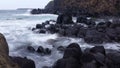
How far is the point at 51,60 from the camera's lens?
44.2 ft

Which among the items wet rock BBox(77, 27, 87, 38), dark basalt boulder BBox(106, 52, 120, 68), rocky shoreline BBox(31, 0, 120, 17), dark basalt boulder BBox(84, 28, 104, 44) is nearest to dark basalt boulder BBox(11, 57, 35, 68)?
dark basalt boulder BBox(106, 52, 120, 68)

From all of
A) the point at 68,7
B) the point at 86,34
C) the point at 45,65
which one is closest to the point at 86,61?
the point at 45,65

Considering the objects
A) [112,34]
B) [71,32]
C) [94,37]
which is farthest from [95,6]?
[94,37]

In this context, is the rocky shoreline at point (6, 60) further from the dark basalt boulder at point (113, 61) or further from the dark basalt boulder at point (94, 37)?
the dark basalt boulder at point (94, 37)

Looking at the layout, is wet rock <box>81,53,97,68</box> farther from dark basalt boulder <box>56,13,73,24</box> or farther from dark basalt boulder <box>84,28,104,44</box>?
dark basalt boulder <box>56,13,73,24</box>

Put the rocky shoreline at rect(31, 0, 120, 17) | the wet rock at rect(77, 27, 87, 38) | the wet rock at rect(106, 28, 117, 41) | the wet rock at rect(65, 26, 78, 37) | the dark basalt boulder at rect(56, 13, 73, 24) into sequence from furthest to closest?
the rocky shoreline at rect(31, 0, 120, 17), the dark basalt boulder at rect(56, 13, 73, 24), the wet rock at rect(65, 26, 78, 37), the wet rock at rect(77, 27, 87, 38), the wet rock at rect(106, 28, 117, 41)

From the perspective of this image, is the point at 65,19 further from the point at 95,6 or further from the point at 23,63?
the point at 95,6

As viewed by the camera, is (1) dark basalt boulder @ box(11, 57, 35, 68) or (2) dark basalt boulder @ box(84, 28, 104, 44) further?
(2) dark basalt boulder @ box(84, 28, 104, 44)

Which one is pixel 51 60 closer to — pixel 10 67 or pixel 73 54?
pixel 73 54

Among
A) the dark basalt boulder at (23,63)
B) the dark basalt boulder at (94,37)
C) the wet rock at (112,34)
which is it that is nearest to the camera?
the dark basalt boulder at (23,63)

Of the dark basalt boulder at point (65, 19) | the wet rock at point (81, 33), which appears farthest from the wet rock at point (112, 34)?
the dark basalt boulder at point (65, 19)

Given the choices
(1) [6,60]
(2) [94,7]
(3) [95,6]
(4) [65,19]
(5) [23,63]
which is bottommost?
(2) [94,7]

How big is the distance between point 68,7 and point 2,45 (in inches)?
2427

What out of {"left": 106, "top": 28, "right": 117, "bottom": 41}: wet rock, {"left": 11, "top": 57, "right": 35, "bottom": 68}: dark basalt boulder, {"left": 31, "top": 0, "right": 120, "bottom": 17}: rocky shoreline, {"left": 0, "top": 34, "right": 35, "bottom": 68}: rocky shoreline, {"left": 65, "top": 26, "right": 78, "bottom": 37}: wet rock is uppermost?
{"left": 0, "top": 34, "right": 35, "bottom": 68}: rocky shoreline
